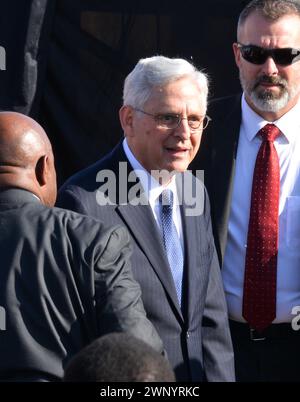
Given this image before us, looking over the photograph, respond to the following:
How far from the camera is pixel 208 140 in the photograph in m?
3.92

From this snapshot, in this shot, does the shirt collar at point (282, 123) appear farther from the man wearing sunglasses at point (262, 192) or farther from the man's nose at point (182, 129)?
the man's nose at point (182, 129)

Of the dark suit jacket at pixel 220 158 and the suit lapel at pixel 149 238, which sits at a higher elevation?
the dark suit jacket at pixel 220 158

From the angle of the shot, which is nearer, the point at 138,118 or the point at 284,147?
the point at 138,118

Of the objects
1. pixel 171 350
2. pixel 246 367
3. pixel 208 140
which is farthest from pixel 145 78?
pixel 246 367

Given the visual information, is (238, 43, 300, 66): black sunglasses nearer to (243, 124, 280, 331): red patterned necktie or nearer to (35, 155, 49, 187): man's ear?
(243, 124, 280, 331): red patterned necktie

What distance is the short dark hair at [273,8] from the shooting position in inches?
152

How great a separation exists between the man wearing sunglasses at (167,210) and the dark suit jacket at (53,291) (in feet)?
1.71

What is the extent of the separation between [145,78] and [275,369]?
3.88 ft

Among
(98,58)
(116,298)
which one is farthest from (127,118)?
(98,58)

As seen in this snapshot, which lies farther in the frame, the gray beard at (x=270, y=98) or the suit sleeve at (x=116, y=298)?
the gray beard at (x=270, y=98)

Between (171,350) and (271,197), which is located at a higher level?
(271,197)

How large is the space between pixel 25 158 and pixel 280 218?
4.05ft

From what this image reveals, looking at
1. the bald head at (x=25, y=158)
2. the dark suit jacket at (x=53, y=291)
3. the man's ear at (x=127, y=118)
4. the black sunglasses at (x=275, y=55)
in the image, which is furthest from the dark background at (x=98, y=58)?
the dark suit jacket at (x=53, y=291)
